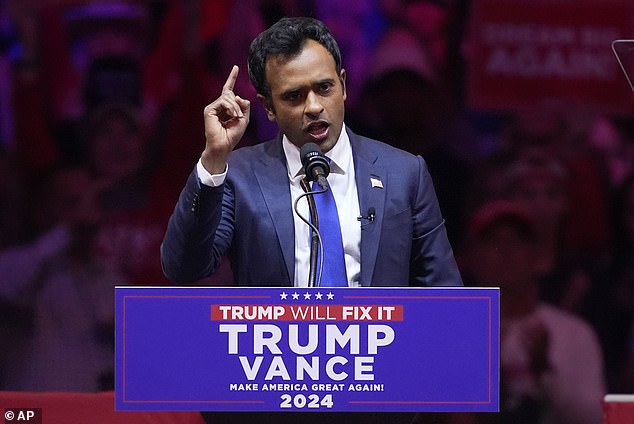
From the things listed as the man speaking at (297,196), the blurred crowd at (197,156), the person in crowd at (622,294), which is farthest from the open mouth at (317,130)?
the person in crowd at (622,294)

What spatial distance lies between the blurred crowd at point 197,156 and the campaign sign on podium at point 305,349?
7.58 feet

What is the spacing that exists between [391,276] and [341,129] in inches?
12.9

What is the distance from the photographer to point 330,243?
96.0 inches

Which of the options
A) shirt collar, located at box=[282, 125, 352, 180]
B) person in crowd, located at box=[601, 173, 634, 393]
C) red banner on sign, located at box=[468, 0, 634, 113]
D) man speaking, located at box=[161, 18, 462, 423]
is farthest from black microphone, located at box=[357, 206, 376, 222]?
person in crowd, located at box=[601, 173, 634, 393]

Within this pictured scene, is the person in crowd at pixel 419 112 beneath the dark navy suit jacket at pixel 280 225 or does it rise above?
above

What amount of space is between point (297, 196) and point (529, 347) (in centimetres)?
225

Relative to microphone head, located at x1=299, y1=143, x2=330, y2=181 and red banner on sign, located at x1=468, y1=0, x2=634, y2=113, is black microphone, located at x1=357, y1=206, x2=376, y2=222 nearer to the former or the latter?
microphone head, located at x1=299, y1=143, x2=330, y2=181

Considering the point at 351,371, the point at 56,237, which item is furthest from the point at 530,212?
Result: the point at 351,371

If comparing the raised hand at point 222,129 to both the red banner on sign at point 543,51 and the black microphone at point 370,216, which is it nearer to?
the black microphone at point 370,216

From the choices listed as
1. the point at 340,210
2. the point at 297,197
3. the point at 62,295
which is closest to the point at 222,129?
the point at 297,197

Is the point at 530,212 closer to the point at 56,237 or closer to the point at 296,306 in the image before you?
the point at 56,237

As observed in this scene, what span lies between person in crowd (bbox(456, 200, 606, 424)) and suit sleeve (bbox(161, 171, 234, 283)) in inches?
87.6

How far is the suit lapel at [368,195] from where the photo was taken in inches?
97.9

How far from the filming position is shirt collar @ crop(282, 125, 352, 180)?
8.43 feet
